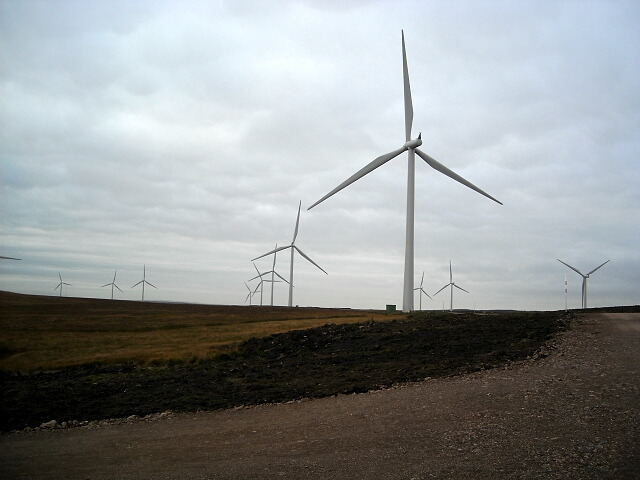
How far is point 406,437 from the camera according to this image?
13477mm

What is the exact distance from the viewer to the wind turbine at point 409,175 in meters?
46.5

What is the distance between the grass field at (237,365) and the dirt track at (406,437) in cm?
194

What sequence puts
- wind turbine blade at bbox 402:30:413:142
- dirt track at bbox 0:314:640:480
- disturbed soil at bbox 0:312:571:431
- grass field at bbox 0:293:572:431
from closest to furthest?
dirt track at bbox 0:314:640:480 < disturbed soil at bbox 0:312:571:431 < grass field at bbox 0:293:572:431 < wind turbine blade at bbox 402:30:413:142

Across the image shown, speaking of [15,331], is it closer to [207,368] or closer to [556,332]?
[207,368]

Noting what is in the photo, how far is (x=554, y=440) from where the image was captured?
40.0ft

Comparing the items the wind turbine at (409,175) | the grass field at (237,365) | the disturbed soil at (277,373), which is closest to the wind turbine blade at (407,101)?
the wind turbine at (409,175)

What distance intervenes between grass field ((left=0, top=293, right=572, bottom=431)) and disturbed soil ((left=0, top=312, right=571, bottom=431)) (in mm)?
53

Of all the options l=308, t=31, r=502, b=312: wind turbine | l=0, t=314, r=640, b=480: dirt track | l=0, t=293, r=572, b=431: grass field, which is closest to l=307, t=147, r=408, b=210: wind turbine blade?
l=308, t=31, r=502, b=312: wind turbine

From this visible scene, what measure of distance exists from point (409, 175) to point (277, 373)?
91.7 ft

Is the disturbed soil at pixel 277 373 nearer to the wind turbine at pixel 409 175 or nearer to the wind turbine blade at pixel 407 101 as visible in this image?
the wind turbine at pixel 409 175

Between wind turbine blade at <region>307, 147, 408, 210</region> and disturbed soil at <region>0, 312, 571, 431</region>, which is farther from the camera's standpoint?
wind turbine blade at <region>307, 147, 408, 210</region>

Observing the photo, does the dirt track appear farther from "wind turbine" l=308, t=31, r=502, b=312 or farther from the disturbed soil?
"wind turbine" l=308, t=31, r=502, b=312

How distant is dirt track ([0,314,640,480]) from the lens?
1140 centimetres

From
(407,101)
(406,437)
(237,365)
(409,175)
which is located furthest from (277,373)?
(407,101)
